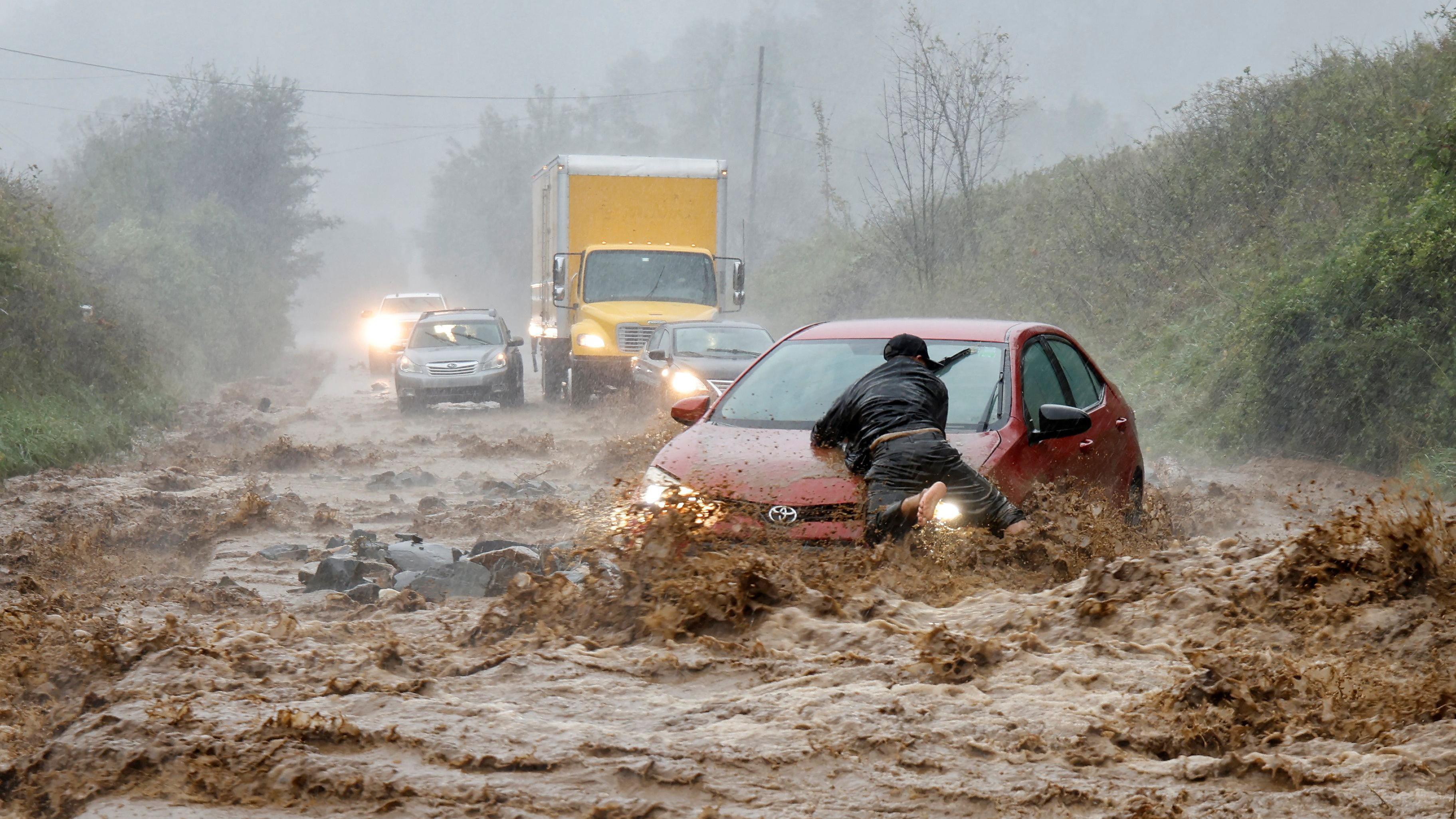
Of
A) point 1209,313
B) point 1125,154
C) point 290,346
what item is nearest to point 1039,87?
point 290,346

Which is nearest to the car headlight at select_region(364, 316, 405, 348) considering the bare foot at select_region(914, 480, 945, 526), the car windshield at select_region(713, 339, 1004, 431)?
the car windshield at select_region(713, 339, 1004, 431)

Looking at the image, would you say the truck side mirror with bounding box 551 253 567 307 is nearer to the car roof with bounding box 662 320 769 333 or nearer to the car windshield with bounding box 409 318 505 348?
the car windshield with bounding box 409 318 505 348

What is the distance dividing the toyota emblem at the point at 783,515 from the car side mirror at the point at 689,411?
150 centimetres

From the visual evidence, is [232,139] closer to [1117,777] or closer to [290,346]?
[290,346]

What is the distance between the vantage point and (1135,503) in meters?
7.98

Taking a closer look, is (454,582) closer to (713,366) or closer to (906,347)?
(906,347)

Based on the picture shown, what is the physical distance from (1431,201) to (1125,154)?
50.8 ft

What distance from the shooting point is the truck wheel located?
20.8 metres

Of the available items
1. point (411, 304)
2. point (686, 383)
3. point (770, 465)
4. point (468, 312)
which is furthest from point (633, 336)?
point (411, 304)

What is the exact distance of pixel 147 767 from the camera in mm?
3943

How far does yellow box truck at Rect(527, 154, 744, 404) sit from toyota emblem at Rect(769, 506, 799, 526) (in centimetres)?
1466

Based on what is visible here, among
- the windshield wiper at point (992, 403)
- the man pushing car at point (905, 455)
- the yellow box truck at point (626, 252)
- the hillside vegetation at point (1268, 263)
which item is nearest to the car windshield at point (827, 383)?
the windshield wiper at point (992, 403)

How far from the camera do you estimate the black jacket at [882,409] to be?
605 cm

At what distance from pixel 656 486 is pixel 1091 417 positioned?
2.52 m
